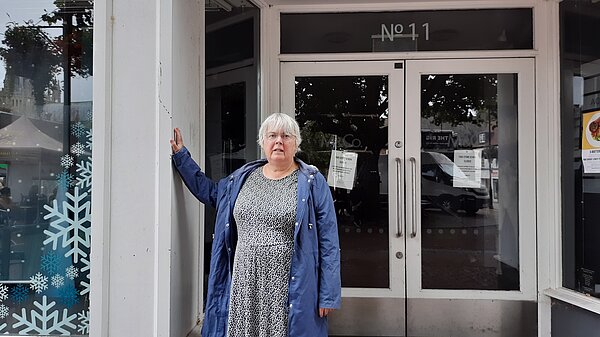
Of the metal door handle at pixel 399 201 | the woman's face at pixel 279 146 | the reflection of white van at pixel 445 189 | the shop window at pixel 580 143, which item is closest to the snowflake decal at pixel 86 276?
the woman's face at pixel 279 146

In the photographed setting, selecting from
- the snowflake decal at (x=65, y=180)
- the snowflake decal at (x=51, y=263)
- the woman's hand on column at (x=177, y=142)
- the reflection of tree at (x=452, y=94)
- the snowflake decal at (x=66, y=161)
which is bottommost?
the snowflake decal at (x=51, y=263)

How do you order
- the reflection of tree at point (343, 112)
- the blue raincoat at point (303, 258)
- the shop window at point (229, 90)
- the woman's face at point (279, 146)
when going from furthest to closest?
the reflection of tree at point (343, 112) < the shop window at point (229, 90) < the woman's face at point (279, 146) < the blue raincoat at point (303, 258)

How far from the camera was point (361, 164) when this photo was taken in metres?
3.38

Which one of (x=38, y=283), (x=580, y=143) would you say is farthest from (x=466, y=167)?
(x=38, y=283)

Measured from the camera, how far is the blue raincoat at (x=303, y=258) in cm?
203

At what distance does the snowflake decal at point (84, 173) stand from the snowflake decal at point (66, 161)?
2.2 inches

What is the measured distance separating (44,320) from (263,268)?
1261 millimetres

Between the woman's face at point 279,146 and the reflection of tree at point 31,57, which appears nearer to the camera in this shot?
the woman's face at point 279,146

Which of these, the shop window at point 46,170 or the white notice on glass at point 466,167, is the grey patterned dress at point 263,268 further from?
the white notice on glass at point 466,167

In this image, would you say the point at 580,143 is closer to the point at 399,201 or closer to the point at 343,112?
the point at 399,201

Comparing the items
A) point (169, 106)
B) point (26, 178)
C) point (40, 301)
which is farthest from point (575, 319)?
point (26, 178)

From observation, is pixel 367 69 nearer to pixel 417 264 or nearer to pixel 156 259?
pixel 417 264

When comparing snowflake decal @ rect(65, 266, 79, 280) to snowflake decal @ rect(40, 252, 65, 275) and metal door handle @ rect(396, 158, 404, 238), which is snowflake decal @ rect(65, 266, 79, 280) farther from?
metal door handle @ rect(396, 158, 404, 238)

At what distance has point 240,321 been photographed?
208 centimetres
